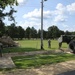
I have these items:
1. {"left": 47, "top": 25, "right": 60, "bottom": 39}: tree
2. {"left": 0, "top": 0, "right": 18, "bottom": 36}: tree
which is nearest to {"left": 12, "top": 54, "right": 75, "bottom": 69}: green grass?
{"left": 0, "top": 0, "right": 18, "bottom": 36}: tree

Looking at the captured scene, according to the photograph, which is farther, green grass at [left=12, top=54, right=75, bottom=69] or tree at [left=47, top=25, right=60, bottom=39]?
tree at [left=47, top=25, right=60, bottom=39]

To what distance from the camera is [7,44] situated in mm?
38219

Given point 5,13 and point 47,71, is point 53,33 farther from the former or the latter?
point 47,71

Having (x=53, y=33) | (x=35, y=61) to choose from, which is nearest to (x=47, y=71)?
(x=35, y=61)

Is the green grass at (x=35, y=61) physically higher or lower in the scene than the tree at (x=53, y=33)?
lower

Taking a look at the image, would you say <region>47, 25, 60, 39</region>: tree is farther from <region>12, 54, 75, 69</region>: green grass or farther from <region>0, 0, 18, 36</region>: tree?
<region>12, 54, 75, 69</region>: green grass

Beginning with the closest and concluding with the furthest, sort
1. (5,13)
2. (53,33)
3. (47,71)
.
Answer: (47,71), (5,13), (53,33)

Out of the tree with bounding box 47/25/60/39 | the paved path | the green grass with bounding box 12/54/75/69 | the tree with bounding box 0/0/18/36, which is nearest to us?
the paved path

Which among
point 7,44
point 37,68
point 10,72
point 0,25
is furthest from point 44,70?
point 7,44

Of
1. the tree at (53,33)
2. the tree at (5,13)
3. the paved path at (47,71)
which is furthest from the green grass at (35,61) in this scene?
the tree at (53,33)

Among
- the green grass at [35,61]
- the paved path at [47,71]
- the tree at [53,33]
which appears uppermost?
the tree at [53,33]

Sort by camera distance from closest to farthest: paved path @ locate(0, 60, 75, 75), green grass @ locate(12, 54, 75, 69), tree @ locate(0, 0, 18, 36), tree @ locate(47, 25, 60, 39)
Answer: paved path @ locate(0, 60, 75, 75), green grass @ locate(12, 54, 75, 69), tree @ locate(0, 0, 18, 36), tree @ locate(47, 25, 60, 39)

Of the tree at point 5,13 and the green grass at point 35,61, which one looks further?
the tree at point 5,13

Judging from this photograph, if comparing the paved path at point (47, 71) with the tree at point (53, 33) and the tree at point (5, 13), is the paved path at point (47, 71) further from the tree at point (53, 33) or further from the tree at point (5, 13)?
the tree at point (53, 33)
